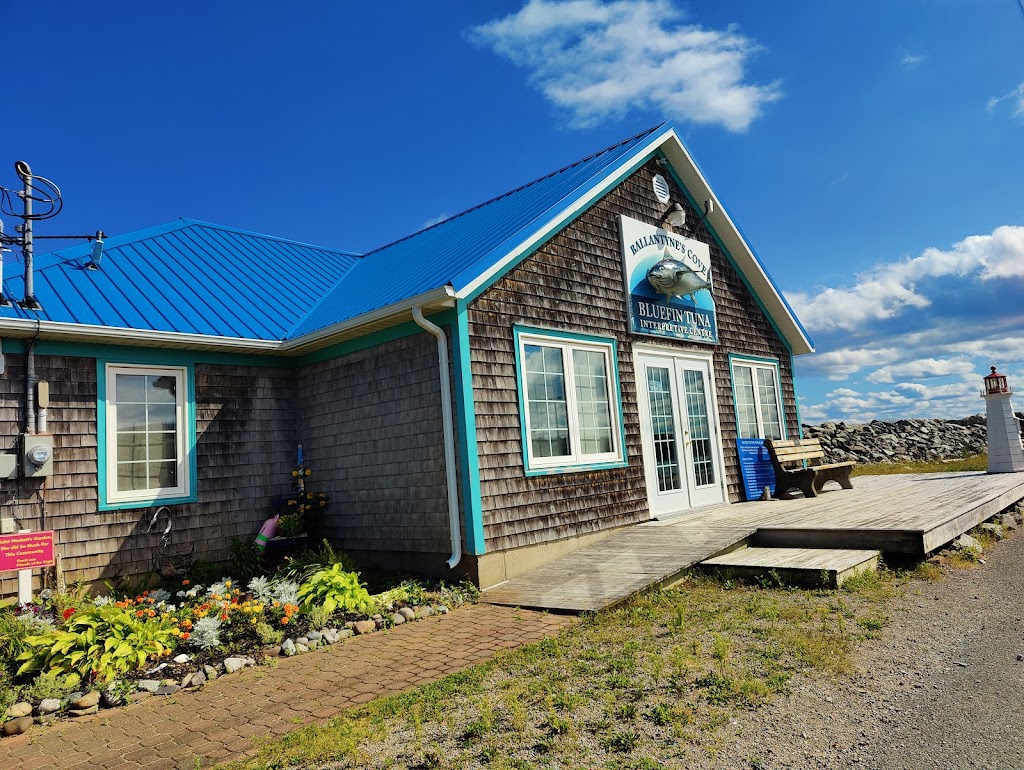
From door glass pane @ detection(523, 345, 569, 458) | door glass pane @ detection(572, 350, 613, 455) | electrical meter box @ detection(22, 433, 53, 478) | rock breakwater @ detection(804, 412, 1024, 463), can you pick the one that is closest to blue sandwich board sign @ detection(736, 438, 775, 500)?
door glass pane @ detection(572, 350, 613, 455)

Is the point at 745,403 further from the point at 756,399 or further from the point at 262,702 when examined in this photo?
the point at 262,702

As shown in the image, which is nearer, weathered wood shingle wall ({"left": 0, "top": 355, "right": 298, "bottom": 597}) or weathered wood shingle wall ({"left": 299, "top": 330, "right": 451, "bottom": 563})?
weathered wood shingle wall ({"left": 0, "top": 355, "right": 298, "bottom": 597})

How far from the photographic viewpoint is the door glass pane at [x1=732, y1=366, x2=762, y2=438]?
39.1ft

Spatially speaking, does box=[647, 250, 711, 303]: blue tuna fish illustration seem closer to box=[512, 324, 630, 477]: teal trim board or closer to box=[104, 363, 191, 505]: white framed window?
box=[512, 324, 630, 477]: teal trim board

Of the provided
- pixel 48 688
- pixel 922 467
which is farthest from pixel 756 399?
pixel 48 688

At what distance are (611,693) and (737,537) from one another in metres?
4.05

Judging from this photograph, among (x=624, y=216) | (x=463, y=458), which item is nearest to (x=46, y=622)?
(x=463, y=458)

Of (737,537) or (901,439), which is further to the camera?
(901,439)

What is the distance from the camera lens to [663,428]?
1016 centimetres

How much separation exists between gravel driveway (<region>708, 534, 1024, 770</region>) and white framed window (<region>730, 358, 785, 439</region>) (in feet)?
21.8

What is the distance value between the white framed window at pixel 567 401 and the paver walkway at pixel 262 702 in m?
2.44

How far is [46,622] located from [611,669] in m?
4.90

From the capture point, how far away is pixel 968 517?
8.09 metres

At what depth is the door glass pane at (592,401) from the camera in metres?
8.85
